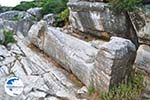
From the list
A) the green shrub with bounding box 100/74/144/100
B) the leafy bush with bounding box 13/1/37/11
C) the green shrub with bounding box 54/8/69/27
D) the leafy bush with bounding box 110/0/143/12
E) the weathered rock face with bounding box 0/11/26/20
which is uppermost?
the leafy bush with bounding box 110/0/143/12

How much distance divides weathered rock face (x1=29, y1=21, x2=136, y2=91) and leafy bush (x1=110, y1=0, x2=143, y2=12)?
106cm

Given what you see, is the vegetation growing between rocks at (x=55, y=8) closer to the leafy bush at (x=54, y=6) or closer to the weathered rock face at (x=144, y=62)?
the leafy bush at (x=54, y=6)

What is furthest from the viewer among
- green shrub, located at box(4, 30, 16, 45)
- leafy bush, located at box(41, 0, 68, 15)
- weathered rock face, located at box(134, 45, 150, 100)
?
leafy bush, located at box(41, 0, 68, 15)

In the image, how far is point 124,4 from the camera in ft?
25.6

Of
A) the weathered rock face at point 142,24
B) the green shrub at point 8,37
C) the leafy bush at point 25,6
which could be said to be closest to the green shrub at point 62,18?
the green shrub at point 8,37

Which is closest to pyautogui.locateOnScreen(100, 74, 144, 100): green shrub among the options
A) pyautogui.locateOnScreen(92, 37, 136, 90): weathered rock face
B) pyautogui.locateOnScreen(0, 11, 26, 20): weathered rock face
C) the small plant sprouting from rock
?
pyautogui.locateOnScreen(92, 37, 136, 90): weathered rock face

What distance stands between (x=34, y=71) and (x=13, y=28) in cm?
388

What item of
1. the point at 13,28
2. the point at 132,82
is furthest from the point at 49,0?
the point at 132,82

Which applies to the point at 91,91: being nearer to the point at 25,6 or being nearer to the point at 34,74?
the point at 34,74

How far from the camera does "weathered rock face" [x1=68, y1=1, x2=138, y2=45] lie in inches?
320

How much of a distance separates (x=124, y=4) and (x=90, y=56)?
55.7 inches

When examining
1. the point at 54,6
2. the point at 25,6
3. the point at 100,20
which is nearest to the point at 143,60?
the point at 100,20

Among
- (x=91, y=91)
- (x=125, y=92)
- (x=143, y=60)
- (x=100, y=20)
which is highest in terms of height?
(x=100, y=20)

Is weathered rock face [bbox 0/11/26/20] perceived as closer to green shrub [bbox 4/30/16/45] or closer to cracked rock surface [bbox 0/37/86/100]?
green shrub [bbox 4/30/16/45]
